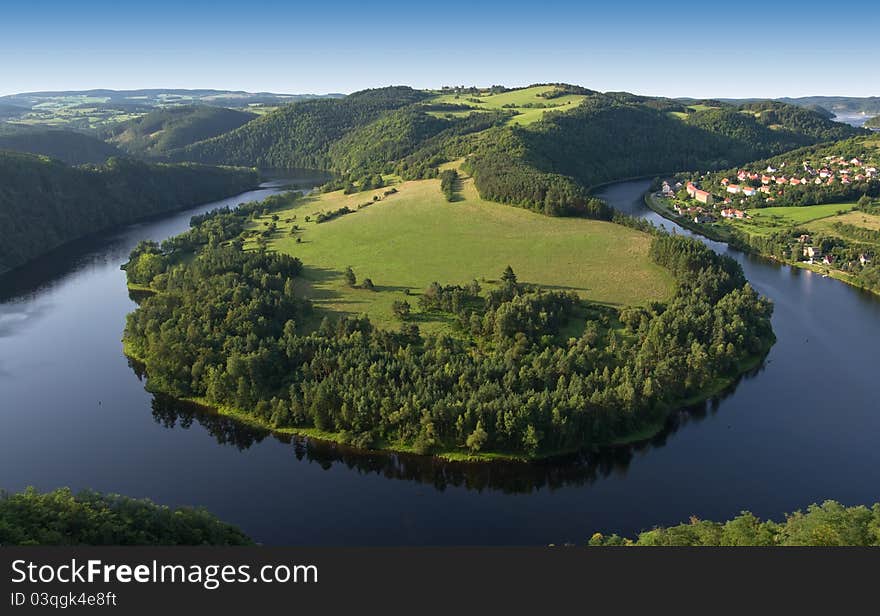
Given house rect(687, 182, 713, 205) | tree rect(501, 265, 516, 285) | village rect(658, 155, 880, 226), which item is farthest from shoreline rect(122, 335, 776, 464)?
house rect(687, 182, 713, 205)

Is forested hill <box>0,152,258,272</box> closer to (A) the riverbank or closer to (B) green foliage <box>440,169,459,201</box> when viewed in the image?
(B) green foliage <box>440,169,459,201</box>

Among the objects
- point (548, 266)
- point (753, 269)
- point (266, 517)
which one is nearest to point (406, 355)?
point (266, 517)

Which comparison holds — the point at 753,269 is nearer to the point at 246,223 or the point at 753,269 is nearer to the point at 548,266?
the point at 548,266

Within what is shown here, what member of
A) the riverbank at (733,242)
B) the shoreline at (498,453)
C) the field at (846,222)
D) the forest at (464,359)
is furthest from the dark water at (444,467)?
the field at (846,222)

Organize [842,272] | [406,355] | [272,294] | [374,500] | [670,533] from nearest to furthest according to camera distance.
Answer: [670,533] < [374,500] < [406,355] < [272,294] < [842,272]

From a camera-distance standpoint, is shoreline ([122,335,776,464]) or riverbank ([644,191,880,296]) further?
riverbank ([644,191,880,296])

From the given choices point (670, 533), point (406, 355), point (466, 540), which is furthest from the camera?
point (406, 355)

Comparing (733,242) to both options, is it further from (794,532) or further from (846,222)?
(794,532)
